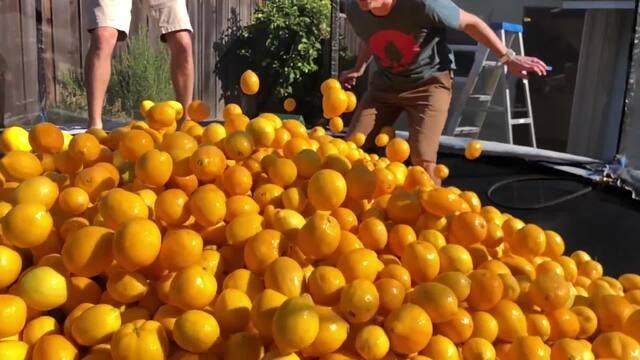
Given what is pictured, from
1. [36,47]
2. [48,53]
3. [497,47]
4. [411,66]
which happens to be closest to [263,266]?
[497,47]

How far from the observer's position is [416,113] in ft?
10.2

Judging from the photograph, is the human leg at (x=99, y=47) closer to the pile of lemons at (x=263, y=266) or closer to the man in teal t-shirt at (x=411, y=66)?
the man in teal t-shirt at (x=411, y=66)

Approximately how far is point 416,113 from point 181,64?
48.3 inches

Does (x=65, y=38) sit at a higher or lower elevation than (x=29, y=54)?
higher

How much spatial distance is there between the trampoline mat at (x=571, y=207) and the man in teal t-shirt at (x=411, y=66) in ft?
1.51

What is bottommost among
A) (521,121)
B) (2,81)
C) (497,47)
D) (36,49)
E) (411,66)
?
A: (521,121)

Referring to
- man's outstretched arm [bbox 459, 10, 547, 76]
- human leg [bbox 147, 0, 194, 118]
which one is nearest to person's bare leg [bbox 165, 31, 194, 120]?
human leg [bbox 147, 0, 194, 118]

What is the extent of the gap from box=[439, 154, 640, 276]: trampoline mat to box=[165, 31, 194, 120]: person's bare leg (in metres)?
1.47

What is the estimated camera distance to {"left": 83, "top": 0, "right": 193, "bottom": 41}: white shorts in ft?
9.45

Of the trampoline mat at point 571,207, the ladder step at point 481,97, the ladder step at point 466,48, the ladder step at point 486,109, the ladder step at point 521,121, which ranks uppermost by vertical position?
the ladder step at point 466,48

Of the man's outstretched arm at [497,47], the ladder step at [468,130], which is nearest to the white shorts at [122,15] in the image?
the man's outstretched arm at [497,47]

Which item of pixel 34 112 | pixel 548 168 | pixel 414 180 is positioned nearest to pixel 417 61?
pixel 548 168

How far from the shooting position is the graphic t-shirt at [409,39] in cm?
294

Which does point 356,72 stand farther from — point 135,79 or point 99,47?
point 135,79
